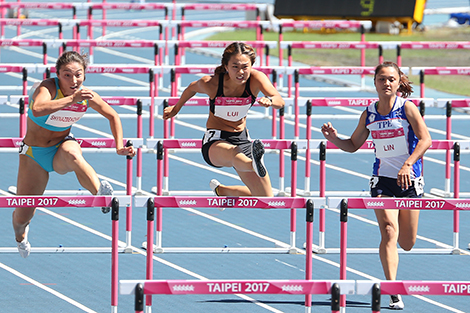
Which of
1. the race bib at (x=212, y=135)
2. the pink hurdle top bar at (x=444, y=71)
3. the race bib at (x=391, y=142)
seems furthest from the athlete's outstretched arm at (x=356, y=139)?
the pink hurdle top bar at (x=444, y=71)

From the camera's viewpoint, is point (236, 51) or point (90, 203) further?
point (236, 51)

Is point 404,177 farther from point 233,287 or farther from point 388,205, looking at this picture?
point 233,287

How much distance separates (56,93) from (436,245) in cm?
409

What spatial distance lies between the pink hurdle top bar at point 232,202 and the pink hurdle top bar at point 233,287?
1.22m

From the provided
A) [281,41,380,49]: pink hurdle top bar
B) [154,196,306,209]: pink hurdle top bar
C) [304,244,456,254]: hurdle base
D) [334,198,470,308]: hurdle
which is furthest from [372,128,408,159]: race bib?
[281,41,380,49]: pink hurdle top bar

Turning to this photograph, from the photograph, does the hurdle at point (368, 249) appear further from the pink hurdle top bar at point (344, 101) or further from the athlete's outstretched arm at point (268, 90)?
the pink hurdle top bar at point (344, 101)

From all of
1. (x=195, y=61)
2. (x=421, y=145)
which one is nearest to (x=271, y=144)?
(x=421, y=145)

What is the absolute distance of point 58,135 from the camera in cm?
643

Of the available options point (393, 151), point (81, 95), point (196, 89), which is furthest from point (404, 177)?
point (81, 95)

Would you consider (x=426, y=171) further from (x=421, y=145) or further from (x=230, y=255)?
(x=421, y=145)

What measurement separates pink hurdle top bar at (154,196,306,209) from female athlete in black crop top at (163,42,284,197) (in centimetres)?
84

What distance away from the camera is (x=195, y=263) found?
768 cm

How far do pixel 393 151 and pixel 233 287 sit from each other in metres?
2.39

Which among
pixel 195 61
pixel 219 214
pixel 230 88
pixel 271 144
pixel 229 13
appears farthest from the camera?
pixel 229 13
